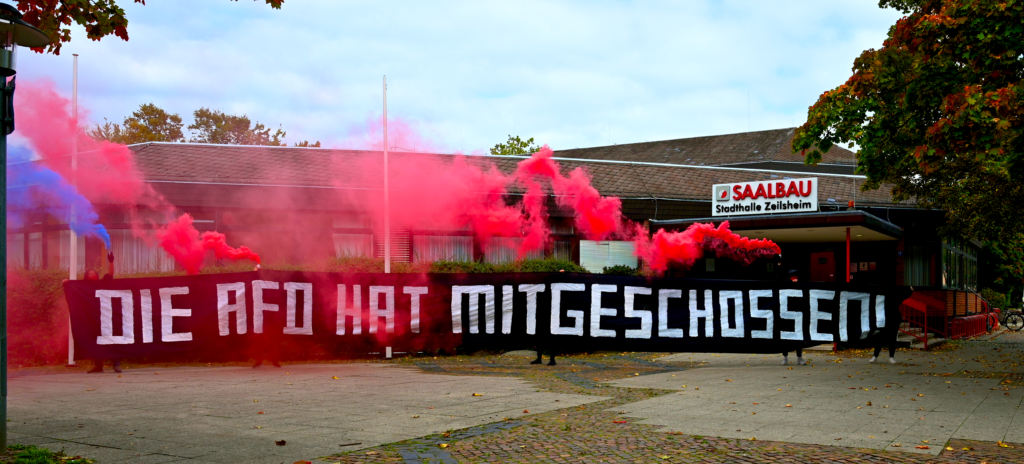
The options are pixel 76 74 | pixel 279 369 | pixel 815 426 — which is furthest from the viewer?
pixel 76 74

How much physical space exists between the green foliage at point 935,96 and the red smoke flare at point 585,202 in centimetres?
653

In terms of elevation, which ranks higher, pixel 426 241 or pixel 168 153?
pixel 168 153

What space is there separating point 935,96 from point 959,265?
1796 cm

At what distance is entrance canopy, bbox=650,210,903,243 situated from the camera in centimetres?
1744

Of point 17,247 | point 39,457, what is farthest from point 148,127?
point 39,457

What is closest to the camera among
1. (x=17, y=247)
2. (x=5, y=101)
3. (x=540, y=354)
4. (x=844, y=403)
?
(x=5, y=101)

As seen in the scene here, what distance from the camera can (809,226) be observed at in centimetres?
1853

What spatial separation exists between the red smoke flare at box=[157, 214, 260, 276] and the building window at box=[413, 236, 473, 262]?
484 cm

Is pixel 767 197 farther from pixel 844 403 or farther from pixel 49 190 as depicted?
pixel 49 190

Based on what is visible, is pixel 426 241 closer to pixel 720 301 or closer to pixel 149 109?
pixel 720 301

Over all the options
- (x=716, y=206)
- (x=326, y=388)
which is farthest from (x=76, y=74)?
(x=716, y=206)

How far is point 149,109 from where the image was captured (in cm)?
4919

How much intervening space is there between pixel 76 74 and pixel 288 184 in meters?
6.01

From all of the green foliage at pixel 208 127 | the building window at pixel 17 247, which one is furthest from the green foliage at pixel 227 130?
the building window at pixel 17 247
